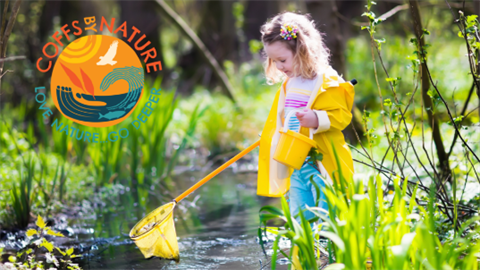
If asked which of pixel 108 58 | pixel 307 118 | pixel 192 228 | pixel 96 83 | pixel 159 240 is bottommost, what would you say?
pixel 192 228

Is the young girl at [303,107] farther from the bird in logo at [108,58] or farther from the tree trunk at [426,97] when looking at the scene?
the bird in logo at [108,58]

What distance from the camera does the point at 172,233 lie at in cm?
231

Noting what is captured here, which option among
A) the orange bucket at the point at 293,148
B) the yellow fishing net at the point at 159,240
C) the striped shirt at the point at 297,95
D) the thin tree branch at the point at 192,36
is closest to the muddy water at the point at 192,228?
the yellow fishing net at the point at 159,240

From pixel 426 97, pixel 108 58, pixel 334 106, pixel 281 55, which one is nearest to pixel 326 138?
pixel 334 106

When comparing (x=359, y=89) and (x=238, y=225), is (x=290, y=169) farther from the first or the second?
(x=359, y=89)

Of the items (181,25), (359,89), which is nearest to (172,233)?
(181,25)

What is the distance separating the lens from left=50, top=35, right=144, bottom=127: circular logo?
404cm

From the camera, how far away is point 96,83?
13.6 ft

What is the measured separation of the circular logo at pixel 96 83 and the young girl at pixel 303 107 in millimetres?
2118

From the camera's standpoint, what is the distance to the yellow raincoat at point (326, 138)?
2152mm

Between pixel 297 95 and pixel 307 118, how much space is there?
210 millimetres

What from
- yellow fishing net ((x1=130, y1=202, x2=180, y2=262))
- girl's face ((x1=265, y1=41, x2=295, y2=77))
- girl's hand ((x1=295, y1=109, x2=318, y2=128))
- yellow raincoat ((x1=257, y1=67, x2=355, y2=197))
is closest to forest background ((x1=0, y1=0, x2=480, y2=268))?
yellow raincoat ((x1=257, y1=67, x2=355, y2=197))

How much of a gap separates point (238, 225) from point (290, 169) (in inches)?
41.9

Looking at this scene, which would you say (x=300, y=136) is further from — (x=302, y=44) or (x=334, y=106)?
(x=302, y=44)
